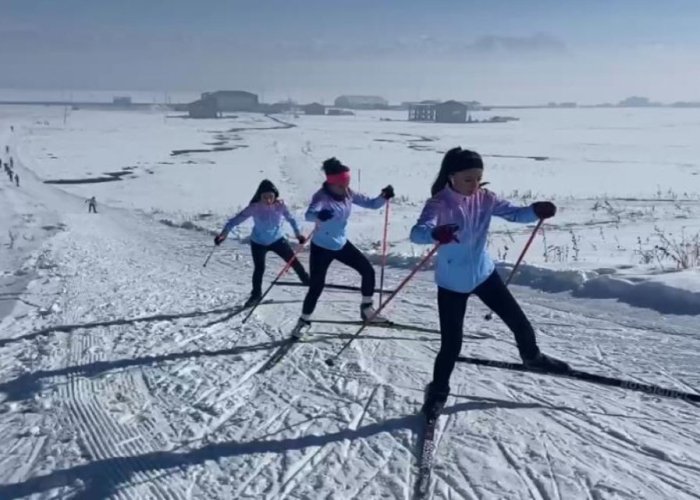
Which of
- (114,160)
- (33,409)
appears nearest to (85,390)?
(33,409)

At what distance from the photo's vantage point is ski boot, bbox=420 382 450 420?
483 cm

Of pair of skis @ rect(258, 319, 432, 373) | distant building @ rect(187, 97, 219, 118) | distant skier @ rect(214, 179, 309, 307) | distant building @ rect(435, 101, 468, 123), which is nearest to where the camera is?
pair of skis @ rect(258, 319, 432, 373)

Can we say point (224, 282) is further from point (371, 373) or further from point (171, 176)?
point (171, 176)

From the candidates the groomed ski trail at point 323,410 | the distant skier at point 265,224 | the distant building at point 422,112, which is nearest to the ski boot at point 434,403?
the groomed ski trail at point 323,410

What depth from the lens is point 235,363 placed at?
6.24m

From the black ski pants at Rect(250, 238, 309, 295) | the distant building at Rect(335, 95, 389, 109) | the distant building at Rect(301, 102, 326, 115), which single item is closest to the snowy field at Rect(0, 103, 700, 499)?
the black ski pants at Rect(250, 238, 309, 295)

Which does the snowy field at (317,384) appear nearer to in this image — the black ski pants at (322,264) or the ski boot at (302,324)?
the ski boot at (302,324)

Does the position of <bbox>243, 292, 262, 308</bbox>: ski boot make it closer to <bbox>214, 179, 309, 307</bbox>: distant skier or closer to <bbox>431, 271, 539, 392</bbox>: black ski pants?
<bbox>214, 179, 309, 307</bbox>: distant skier

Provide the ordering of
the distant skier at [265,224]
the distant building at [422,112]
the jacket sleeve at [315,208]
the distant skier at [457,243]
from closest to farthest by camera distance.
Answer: the distant skier at [457,243] → the jacket sleeve at [315,208] → the distant skier at [265,224] → the distant building at [422,112]

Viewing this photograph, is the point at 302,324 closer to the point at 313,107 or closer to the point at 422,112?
the point at 422,112

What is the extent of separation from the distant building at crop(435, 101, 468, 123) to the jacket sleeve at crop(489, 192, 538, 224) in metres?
92.0

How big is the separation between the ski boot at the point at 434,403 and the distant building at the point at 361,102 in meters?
160

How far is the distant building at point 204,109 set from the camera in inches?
4016

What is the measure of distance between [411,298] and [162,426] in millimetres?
4359
